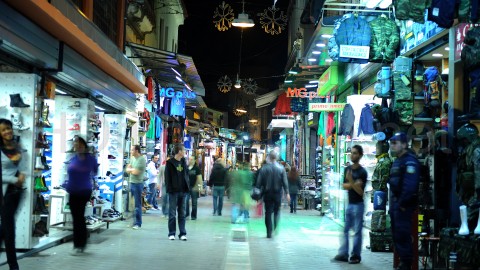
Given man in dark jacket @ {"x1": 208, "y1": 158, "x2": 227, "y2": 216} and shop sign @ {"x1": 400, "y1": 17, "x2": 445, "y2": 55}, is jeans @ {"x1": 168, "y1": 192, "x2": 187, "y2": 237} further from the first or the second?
man in dark jacket @ {"x1": 208, "y1": 158, "x2": 227, "y2": 216}

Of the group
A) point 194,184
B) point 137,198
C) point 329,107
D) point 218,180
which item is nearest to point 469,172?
point 137,198

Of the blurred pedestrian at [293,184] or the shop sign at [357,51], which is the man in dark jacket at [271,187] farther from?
the blurred pedestrian at [293,184]

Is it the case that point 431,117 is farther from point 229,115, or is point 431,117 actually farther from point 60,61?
point 229,115

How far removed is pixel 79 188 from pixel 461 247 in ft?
18.1

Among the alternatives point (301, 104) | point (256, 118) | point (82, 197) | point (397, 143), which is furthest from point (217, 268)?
point (256, 118)

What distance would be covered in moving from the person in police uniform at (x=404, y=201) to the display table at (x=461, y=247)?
0.53 meters

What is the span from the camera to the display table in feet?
25.8

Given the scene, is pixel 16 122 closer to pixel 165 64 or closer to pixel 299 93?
pixel 165 64

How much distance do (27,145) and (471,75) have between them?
22.1 feet

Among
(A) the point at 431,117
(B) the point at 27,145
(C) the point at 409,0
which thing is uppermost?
(C) the point at 409,0

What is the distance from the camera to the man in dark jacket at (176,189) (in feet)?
42.7

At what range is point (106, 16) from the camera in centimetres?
1647

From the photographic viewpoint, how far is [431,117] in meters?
11.5

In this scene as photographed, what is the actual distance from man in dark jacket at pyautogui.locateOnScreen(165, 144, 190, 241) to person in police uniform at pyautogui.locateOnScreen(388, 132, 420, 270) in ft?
18.0
